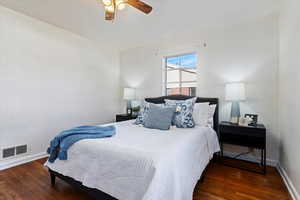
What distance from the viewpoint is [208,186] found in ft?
6.31

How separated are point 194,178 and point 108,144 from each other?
3.09 ft

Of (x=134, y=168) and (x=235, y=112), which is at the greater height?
(x=235, y=112)

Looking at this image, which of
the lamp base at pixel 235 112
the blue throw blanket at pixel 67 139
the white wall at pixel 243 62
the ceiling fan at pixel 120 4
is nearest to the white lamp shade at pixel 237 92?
the lamp base at pixel 235 112

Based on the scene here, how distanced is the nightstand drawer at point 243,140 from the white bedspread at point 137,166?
1.05 metres

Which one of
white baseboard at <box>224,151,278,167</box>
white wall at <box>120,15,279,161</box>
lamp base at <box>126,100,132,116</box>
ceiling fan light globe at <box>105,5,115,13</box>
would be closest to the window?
white wall at <box>120,15,279,161</box>

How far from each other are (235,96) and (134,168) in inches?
82.8

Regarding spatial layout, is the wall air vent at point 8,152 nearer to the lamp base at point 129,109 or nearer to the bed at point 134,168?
the bed at point 134,168

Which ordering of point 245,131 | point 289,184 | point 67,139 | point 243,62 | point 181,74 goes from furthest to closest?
point 181,74
point 243,62
point 245,131
point 289,184
point 67,139

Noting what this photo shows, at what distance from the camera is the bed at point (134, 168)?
45.6 inches

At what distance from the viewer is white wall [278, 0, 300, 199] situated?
1641 millimetres

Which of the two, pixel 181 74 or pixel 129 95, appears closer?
pixel 181 74

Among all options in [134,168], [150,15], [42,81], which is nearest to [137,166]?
[134,168]

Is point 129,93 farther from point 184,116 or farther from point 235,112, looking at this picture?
point 235,112

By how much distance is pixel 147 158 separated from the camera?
1214mm
